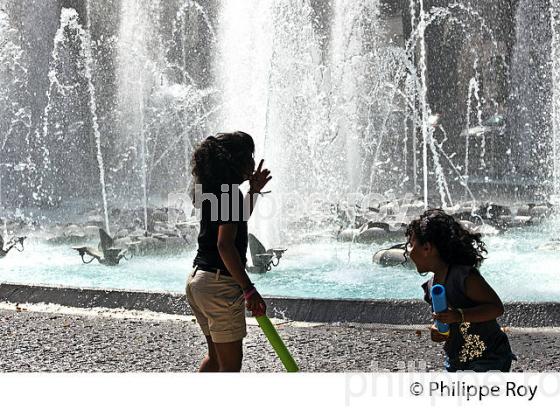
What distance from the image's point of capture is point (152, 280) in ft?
26.0

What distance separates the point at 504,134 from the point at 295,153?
11.3m

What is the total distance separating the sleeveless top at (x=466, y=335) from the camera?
2961mm

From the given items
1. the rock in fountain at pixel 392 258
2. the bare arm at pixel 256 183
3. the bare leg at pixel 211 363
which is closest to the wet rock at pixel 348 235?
the rock in fountain at pixel 392 258

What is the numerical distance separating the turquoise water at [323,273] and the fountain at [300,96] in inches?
210

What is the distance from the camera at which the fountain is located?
1759 cm

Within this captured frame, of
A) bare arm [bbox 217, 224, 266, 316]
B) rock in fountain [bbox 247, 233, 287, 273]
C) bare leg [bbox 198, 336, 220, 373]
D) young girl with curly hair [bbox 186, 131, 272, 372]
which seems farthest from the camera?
rock in fountain [bbox 247, 233, 287, 273]

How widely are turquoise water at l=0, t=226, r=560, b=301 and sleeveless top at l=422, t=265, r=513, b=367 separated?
3.73 m

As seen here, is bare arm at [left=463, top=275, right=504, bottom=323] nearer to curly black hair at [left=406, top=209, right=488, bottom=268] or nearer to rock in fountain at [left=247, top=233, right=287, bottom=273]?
curly black hair at [left=406, top=209, right=488, bottom=268]

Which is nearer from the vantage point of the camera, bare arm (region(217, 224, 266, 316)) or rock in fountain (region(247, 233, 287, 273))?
bare arm (region(217, 224, 266, 316))

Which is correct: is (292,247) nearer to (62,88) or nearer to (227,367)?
(227,367)

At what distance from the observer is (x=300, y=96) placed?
53.2ft

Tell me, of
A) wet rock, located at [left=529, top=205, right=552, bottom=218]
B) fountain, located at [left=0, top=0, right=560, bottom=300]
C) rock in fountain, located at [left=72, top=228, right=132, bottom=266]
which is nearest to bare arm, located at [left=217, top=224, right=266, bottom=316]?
rock in fountain, located at [left=72, top=228, right=132, bottom=266]

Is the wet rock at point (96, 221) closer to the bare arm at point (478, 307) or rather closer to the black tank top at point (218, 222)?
the black tank top at point (218, 222)

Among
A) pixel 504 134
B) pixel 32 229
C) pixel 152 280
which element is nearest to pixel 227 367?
pixel 152 280
